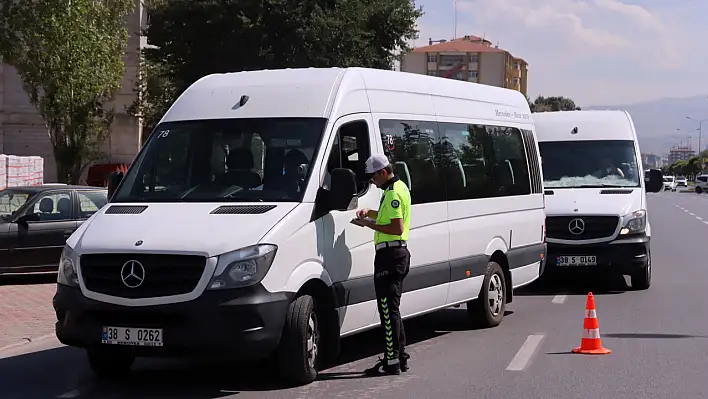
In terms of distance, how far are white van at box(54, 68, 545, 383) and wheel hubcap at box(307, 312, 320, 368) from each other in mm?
23

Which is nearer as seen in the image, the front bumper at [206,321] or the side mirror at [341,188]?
the front bumper at [206,321]

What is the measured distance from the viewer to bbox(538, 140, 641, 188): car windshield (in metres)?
15.6

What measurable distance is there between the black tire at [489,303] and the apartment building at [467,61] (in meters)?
131

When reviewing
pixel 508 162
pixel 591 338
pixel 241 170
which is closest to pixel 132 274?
pixel 241 170

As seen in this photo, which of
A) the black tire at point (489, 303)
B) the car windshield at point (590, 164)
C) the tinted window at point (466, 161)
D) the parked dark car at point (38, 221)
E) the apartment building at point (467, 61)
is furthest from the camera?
the apartment building at point (467, 61)

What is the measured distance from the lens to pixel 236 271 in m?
7.55

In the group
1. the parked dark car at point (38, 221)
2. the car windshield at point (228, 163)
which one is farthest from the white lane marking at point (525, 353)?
the parked dark car at point (38, 221)

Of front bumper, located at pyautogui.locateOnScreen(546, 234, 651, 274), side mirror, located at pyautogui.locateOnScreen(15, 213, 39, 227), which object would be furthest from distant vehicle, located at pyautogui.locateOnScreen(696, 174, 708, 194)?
side mirror, located at pyautogui.locateOnScreen(15, 213, 39, 227)

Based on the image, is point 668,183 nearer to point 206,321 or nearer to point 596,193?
Result: point 596,193

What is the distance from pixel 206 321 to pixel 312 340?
1106mm

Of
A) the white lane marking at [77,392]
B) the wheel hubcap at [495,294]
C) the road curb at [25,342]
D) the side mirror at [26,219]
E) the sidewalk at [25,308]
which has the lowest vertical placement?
the sidewalk at [25,308]

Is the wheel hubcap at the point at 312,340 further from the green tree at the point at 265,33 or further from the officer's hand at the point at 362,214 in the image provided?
the green tree at the point at 265,33

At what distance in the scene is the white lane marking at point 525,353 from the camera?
9.13 metres

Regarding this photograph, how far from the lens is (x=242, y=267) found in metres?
7.56
